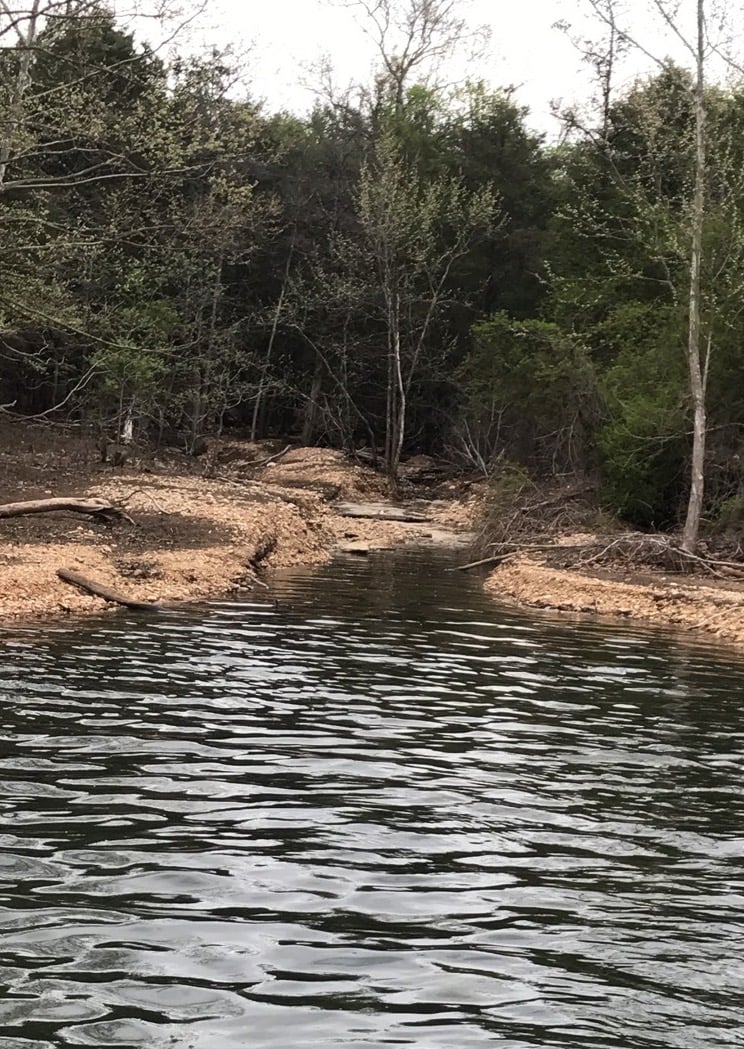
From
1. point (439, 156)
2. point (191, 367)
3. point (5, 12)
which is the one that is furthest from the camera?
point (439, 156)

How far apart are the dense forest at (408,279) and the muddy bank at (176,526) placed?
8.38 feet

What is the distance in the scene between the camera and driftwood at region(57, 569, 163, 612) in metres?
17.4

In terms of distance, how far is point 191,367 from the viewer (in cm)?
4125

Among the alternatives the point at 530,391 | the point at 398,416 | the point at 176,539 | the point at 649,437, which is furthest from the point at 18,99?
the point at 398,416

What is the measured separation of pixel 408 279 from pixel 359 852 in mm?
41841

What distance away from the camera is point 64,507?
2108 cm

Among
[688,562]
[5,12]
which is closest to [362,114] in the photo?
[688,562]

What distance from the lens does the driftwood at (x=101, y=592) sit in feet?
57.2

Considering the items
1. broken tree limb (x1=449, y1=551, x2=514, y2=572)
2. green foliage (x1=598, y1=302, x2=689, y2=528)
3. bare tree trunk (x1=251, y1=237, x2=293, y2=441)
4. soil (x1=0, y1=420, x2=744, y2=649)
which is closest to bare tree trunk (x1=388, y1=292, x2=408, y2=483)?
soil (x1=0, y1=420, x2=744, y2=649)

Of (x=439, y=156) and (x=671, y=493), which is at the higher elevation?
(x=439, y=156)

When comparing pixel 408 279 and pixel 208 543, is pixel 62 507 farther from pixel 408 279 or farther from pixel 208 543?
pixel 408 279

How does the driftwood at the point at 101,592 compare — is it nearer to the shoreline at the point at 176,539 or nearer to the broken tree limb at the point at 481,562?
the shoreline at the point at 176,539

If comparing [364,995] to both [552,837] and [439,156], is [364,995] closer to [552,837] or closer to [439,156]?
[552,837]

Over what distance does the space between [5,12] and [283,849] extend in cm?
1387
